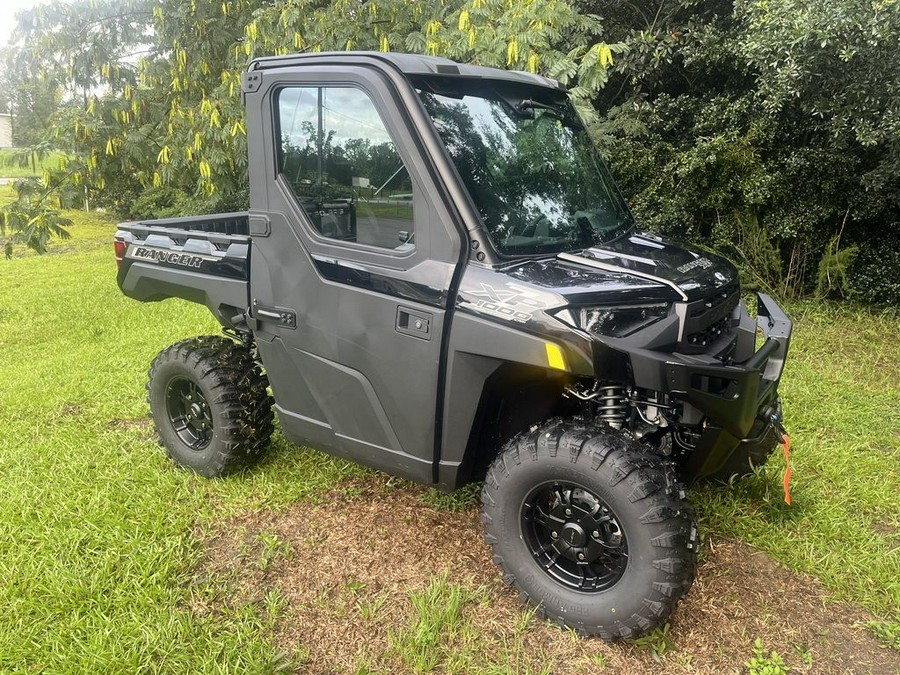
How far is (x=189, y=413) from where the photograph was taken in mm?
3957

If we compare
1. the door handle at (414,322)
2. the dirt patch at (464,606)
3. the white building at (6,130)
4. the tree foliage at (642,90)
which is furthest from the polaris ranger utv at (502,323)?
the white building at (6,130)

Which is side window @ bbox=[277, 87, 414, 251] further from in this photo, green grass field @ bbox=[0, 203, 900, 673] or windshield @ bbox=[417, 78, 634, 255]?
green grass field @ bbox=[0, 203, 900, 673]

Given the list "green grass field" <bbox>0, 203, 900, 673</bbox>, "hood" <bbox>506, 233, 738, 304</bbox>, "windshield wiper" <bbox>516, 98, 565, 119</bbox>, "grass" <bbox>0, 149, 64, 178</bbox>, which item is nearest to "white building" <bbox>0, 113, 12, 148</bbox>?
"grass" <bbox>0, 149, 64, 178</bbox>

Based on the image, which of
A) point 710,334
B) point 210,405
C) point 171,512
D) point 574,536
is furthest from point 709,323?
point 171,512

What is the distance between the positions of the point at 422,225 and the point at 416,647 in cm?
166

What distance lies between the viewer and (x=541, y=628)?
8.80 ft

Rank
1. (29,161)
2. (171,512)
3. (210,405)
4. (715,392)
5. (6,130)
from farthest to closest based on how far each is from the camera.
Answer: (6,130)
(29,161)
(210,405)
(171,512)
(715,392)

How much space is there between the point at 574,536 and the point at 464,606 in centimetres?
59

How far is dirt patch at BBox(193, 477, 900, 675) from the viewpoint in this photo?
2545 millimetres

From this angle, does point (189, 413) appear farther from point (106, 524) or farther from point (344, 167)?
point (344, 167)

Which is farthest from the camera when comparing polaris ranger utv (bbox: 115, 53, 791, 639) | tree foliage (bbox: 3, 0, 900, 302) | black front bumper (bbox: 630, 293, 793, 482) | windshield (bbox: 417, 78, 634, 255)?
tree foliage (bbox: 3, 0, 900, 302)

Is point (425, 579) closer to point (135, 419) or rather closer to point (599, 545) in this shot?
point (599, 545)

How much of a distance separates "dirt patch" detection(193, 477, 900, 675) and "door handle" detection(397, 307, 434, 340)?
3.77ft

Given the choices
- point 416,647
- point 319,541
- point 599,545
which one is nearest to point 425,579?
point 416,647
